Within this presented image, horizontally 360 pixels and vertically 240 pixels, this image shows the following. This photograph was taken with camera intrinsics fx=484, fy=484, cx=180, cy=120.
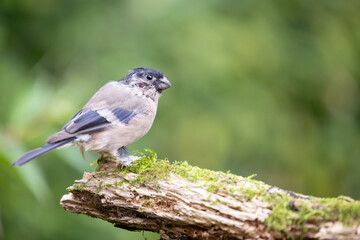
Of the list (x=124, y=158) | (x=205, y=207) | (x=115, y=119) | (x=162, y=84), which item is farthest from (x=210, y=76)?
(x=205, y=207)

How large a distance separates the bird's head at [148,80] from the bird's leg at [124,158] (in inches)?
30.3

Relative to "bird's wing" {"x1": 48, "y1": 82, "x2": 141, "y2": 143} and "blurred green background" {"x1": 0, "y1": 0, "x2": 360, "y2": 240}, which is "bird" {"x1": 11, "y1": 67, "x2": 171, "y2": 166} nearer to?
"bird's wing" {"x1": 48, "y1": 82, "x2": 141, "y2": 143}

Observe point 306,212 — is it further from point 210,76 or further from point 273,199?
point 210,76

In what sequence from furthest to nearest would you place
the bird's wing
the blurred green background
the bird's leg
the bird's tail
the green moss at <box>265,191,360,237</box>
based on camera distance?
the blurred green background, the bird's wing, the bird's leg, the bird's tail, the green moss at <box>265,191,360,237</box>

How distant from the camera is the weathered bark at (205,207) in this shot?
297 cm

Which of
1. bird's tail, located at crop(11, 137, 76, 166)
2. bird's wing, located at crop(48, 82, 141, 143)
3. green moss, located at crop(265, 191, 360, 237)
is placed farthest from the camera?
bird's wing, located at crop(48, 82, 141, 143)

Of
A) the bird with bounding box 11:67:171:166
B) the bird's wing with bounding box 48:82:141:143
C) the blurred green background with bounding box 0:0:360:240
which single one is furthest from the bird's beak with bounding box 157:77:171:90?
the blurred green background with bounding box 0:0:360:240

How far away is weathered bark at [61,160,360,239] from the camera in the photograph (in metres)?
2.97

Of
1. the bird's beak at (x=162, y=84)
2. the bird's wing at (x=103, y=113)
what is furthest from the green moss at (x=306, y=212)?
the bird's beak at (x=162, y=84)

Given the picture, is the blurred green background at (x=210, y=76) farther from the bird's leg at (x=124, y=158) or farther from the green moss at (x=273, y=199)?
the green moss at (x=273, y=199)

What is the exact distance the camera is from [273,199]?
3.14m

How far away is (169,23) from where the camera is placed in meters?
6.52

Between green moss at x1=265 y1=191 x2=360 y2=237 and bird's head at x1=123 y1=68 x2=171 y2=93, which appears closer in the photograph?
green moss at x1=265 y1=191 x2=360 y2=237

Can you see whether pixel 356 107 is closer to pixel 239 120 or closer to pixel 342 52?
pixel 342 52
